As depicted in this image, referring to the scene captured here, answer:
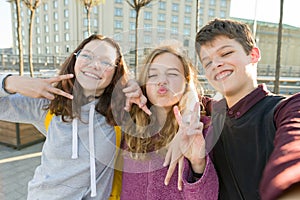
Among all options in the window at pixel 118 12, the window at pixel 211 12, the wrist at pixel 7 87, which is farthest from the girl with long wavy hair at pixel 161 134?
the window at pixel 211 12

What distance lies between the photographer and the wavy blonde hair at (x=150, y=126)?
113 centimetres

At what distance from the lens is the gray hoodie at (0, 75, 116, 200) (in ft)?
3.82

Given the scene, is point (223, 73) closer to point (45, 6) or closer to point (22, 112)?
point (22, 112)

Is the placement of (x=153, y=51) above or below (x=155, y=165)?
above

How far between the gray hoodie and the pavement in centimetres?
233

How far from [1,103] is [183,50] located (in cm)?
103

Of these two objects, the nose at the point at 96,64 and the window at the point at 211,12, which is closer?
the nose at the point at 96,64

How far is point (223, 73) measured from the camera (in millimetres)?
1050

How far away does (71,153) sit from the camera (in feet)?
3.91

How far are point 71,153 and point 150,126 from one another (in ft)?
1.46

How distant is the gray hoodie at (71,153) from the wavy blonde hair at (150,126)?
115mm

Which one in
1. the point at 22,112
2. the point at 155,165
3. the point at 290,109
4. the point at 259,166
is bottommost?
the point at 155,165

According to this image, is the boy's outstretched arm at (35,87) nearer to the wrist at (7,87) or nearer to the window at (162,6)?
the wrist at (7,87)

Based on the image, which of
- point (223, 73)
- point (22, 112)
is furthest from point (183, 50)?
point (22, 112)
